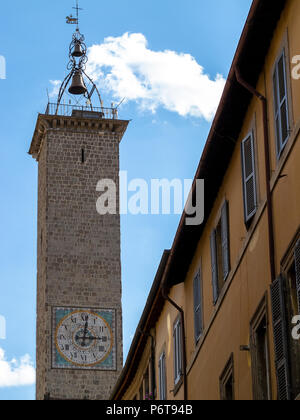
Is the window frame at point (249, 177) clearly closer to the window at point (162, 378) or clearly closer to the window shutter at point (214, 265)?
the window shutter at point (214, 265)

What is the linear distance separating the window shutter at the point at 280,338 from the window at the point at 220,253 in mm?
3959

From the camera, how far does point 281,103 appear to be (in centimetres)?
1728

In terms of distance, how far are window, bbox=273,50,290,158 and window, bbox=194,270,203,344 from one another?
6.82 metres

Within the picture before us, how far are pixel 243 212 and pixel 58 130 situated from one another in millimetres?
44660

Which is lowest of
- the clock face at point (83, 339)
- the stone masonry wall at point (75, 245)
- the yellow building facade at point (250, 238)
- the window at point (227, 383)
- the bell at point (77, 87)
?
the window at point (227, 383)

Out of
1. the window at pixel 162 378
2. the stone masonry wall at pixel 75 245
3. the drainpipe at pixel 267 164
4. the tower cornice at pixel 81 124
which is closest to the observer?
the drainpipe at pixel 267 164

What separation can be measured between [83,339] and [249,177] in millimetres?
43202

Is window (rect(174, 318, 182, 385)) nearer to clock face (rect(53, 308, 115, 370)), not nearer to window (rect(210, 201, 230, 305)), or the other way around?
window (rect(210, 201, 230, 305))

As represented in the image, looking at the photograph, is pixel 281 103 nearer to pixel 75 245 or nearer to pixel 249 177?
pixel 249 177

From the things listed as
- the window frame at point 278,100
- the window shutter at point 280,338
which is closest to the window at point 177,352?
the window shutter at point 280,338

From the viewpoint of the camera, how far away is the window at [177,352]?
85.7 feet

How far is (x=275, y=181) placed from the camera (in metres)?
17.5

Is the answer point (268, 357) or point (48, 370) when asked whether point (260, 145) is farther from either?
point (48, 370)
